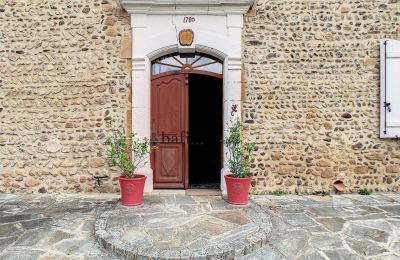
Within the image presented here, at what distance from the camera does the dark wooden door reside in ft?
18.0

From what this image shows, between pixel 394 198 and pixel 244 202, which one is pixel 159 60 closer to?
pixel 244 202

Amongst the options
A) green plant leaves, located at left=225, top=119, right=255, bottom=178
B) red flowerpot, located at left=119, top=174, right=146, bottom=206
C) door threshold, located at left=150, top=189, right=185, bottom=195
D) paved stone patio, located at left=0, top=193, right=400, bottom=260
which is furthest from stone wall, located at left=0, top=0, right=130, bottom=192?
green plant leaves, located at left=225, top=119, right=255, bottom=178

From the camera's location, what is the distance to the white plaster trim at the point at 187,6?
511cm

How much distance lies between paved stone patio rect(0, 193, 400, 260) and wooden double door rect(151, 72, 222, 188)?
59cm

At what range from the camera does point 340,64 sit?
537 centimetres

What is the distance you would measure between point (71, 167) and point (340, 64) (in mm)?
5267

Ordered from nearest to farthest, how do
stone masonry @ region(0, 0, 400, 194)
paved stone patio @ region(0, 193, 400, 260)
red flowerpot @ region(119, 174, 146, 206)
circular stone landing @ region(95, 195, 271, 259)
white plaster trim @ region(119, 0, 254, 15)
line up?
circular stone landing @ region(95, 195, 271, 259), paved stone patio @ region(0, 193, 400, 260), red flowerpot @ region(119, 174, 146, 206), white plaster trim @ region(119, 0, 254, 15), stone masonry @ region(0, 0, 400, 194)

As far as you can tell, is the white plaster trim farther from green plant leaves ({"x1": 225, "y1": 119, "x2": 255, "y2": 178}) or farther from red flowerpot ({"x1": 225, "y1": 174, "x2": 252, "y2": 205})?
red flowerpot ({"x1": 225, "y1": 174, "x2": 252, "y2": 205})

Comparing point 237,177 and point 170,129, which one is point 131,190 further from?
point 237,177

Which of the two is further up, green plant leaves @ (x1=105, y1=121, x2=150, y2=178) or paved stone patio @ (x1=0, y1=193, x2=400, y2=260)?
green plant leaves @ (x1=105, y1=121, x2=150, y2=178)

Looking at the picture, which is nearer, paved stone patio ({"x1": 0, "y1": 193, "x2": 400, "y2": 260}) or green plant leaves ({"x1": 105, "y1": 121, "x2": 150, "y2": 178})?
paved stone patio ({"x1": 0, "y1": 193, "x2": 400, "y2": 260})

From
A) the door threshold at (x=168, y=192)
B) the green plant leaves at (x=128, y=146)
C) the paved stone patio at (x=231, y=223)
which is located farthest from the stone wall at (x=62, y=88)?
the door threshold at (x=168, y=192)

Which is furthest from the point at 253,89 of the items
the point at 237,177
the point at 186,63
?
the point at 237,177

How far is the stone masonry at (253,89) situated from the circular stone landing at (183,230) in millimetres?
1334
